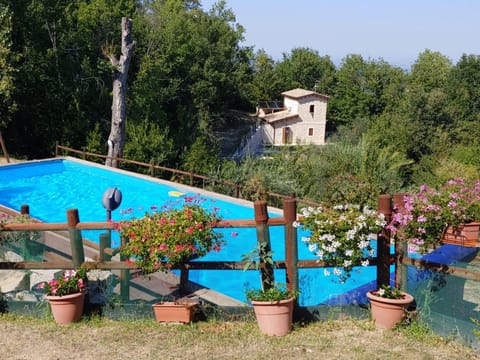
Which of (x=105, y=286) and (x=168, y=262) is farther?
(x=105, y=286)

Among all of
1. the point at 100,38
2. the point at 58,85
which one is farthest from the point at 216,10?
the point at 58,85

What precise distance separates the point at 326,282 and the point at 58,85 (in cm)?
1946

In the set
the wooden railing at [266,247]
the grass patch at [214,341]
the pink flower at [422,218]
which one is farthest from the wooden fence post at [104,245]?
the pink flower at [422,218]

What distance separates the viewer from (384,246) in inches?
205

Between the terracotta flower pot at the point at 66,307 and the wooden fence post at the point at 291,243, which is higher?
the wooden fence post at the point at 291,243

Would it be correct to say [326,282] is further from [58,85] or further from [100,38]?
[100,38]

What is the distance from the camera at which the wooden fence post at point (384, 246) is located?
203 inches

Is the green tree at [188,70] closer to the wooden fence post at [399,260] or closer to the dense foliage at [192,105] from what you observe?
the dense foliage at [192,105]

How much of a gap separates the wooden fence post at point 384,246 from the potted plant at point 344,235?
18 cm

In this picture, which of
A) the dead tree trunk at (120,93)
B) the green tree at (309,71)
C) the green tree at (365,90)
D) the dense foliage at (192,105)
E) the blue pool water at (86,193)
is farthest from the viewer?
the green tree at (309,71)

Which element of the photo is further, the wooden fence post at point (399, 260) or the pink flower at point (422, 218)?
the wooden fence post at point (399, 260)

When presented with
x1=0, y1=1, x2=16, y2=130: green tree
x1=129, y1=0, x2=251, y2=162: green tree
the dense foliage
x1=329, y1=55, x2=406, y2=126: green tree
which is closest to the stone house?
the dense foliage

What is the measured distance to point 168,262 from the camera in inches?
199

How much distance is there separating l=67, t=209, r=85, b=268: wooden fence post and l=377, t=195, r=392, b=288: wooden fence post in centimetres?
308
